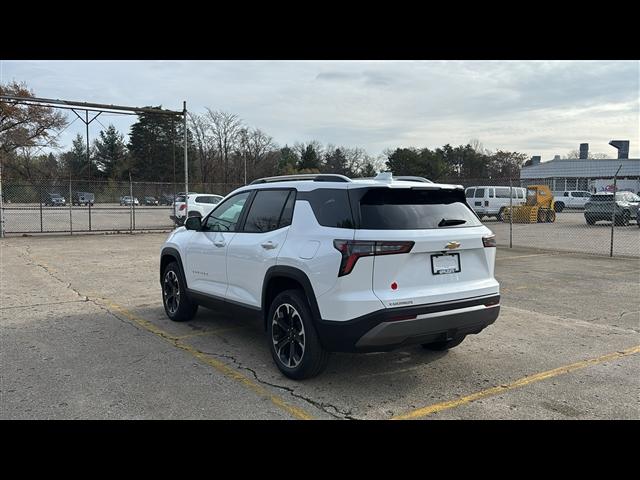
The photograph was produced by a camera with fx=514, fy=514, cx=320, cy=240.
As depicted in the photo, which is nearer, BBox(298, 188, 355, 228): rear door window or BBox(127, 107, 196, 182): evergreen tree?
BBox(298, 188, 355, 228): rear door window

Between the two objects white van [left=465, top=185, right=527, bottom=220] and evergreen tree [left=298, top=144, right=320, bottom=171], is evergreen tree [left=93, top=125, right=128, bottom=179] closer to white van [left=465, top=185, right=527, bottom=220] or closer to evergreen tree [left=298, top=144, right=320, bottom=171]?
evergreen tree [left=298, top=144, right=320, bottom=171]

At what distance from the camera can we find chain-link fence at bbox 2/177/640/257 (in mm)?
18781

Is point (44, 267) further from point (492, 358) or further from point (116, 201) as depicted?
point (116, 201)

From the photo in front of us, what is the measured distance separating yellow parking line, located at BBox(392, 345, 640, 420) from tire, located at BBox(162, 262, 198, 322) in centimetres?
355

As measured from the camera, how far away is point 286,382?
461 centimetres

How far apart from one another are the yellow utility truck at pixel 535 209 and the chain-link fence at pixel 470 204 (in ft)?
0.36

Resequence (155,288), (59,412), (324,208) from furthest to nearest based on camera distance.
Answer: (155,288)
(324,208)
(59,412)

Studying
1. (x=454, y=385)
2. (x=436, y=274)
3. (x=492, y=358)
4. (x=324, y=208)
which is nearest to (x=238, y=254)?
(x=324, y=208)

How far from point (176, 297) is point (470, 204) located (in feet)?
63.7

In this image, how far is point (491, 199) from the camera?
28.2 m

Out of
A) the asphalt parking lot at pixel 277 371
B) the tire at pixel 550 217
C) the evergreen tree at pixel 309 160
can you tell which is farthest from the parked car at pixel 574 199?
the evergreen tree at pixel 309 160

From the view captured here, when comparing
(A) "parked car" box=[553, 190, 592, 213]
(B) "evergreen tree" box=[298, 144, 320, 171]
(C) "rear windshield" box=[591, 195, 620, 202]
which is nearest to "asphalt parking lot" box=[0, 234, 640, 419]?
(C) "rear windshield" box=[591, 195, 620, 202]

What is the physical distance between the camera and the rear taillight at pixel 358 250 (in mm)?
4082

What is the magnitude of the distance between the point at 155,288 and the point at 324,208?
5781 millimetres
